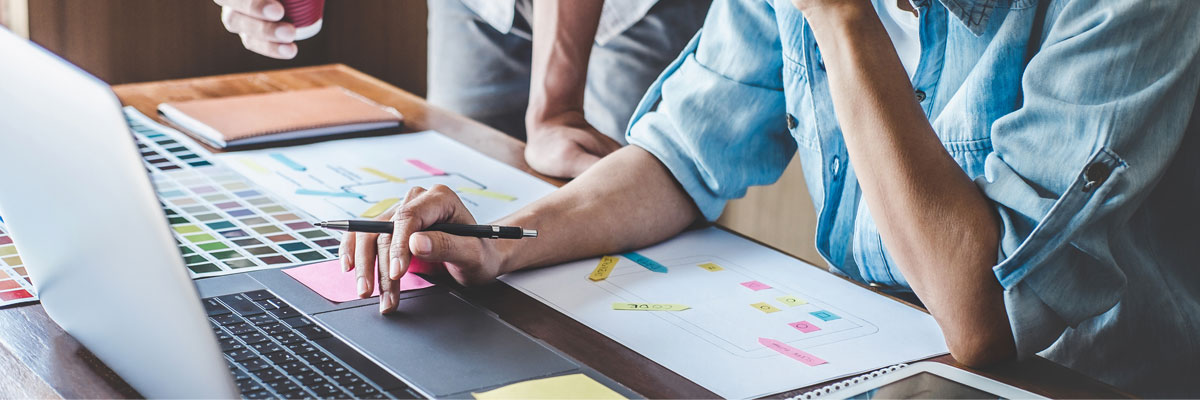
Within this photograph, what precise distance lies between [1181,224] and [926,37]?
1.13 ft

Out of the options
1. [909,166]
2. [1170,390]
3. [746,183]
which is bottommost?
[1170,390]

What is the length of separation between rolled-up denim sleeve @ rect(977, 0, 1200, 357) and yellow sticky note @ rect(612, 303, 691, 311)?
0.30m

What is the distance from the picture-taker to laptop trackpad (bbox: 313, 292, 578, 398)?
35.0 inches

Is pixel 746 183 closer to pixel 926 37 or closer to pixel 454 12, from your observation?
pixel 926 37

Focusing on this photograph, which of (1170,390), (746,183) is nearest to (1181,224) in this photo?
(1170,390)

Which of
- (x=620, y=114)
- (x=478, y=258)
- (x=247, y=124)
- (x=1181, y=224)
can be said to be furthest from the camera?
(x=620, y=114)

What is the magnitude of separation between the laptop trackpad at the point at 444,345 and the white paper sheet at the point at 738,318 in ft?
0.28

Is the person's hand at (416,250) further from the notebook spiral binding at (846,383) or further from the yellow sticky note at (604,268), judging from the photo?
the notebook spiral binding at (846,383)

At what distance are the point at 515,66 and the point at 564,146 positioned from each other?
0.67m

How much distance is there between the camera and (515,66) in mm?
2186

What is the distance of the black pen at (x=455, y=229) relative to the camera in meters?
1.07

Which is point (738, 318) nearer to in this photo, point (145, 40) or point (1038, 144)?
point (1038, 144)

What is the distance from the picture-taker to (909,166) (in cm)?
102

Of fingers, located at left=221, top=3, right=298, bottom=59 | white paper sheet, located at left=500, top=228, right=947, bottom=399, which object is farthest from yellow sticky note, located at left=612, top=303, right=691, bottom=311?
fingers, located at left=221, top=3, right=298, bottom=59
